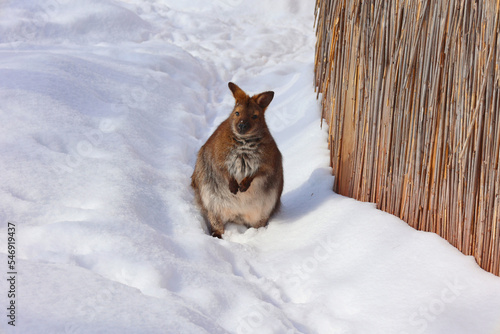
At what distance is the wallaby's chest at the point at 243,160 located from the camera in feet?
12.6

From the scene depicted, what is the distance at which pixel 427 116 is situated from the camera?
2953 mm

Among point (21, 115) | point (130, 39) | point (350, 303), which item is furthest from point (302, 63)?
point (350, 303)

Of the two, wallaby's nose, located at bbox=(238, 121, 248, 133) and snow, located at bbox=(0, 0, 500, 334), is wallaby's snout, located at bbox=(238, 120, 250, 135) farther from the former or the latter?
snow, located at bbox=(0, 0, 500, 334)

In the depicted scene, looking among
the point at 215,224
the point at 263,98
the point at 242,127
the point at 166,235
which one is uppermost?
the point at 263,98

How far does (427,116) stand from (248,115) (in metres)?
1.38

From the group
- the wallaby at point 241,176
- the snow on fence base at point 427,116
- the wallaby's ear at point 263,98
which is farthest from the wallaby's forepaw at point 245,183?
the snow on fence base at point 427,116

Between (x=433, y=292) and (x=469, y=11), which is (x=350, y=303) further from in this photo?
(x=469, y=11)

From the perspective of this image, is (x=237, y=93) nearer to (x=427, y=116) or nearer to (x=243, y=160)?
(x=243, y=160)

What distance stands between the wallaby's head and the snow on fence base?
663mm

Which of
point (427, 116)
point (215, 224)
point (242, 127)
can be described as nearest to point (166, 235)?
point (215, 224)

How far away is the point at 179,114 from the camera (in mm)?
5328

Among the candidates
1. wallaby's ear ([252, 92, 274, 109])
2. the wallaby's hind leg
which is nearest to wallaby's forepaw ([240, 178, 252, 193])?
the wallaby's hind leg

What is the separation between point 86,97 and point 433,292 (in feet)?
11.2

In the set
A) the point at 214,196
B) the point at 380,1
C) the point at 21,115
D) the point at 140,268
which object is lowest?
the point at 214,196
